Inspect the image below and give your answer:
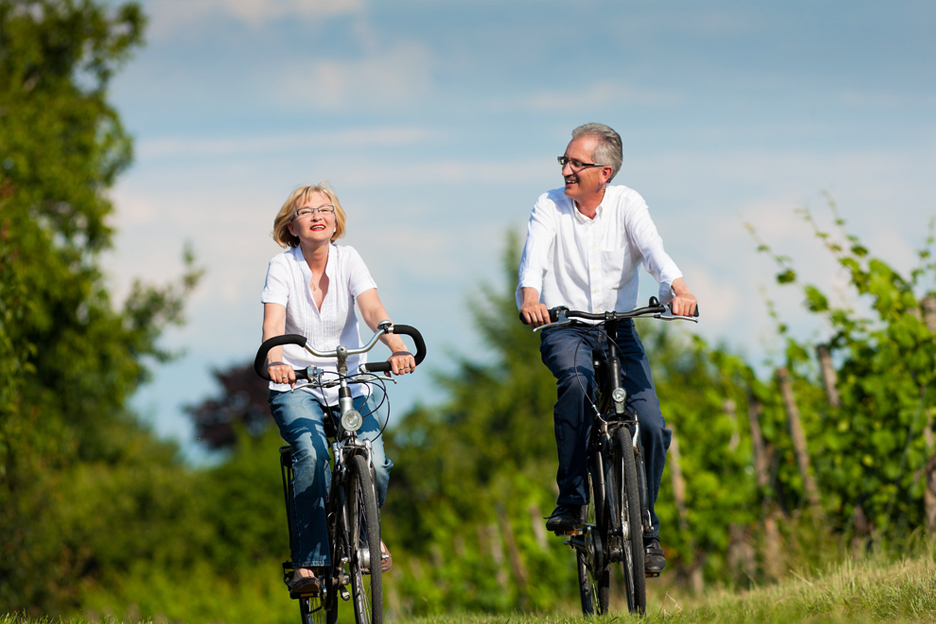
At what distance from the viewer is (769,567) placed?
8.70m

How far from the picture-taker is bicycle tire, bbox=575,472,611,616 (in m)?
5.23

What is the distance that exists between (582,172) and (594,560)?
2032mm

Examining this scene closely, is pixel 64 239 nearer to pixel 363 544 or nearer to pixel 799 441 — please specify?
pixel 799 441

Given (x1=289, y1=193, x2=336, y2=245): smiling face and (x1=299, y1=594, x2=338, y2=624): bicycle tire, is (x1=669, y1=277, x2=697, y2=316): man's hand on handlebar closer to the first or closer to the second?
(x1=289, y1=193, x2=336, y2=245): smiling face

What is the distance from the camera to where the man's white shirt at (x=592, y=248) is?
5395 mm

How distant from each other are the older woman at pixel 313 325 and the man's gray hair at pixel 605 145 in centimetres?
136

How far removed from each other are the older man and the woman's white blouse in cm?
89

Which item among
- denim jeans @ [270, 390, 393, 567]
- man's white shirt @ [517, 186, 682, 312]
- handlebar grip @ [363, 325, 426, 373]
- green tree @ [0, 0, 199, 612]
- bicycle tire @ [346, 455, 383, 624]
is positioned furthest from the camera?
green tree @ [0, 0, 199, 612]

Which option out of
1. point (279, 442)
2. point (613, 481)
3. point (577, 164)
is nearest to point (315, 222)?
point (577, 164)

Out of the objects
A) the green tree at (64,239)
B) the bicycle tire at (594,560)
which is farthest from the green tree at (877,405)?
the green tree at (64,239)

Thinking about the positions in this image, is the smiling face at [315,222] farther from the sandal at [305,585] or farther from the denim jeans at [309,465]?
the sandal at [305,585]

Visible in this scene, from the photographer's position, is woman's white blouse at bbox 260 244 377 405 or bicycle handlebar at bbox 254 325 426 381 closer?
bicycle handlebar at bbox 254 325 426 381

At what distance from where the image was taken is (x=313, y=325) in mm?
5297

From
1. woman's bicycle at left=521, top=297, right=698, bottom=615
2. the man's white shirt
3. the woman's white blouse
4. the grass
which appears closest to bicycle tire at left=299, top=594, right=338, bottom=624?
the grass
